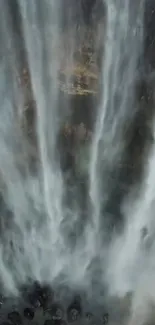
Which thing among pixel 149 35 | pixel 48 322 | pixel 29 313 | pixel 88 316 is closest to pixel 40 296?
pixel 29 313

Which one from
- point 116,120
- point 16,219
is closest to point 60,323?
point 16,219

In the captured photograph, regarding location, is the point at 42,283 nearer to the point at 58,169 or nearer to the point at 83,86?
the point at 58,169

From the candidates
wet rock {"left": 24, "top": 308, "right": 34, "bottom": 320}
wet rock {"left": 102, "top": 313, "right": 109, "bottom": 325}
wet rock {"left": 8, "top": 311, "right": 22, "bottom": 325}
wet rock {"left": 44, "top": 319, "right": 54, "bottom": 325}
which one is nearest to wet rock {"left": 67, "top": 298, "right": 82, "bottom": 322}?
wet rock {"left": 44, "top": 319, "right": 54, "bottom": 325}

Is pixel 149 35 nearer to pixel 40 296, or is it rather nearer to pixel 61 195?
pixel 61 195

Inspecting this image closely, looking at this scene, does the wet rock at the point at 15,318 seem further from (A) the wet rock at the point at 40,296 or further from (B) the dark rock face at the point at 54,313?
(A) the wet rock at the point at 40,296

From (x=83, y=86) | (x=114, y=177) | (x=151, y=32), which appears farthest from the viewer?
(x=114, y=177)

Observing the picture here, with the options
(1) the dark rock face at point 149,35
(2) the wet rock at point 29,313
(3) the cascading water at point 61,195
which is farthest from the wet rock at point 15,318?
(1) the dark rock face at point 149,35
